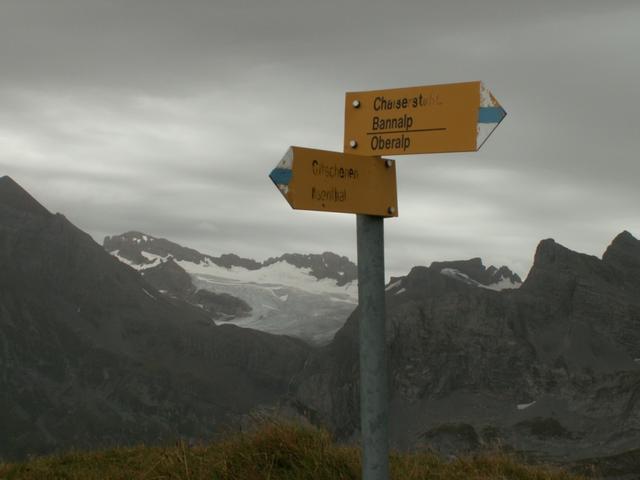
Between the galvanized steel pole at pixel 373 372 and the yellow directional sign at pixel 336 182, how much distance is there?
498 mm

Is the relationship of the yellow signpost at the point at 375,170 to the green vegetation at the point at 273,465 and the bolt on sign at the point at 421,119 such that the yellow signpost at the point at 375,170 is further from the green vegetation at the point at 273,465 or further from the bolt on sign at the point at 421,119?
the green vegetation at the point at 273,465

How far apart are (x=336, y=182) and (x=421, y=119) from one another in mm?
962

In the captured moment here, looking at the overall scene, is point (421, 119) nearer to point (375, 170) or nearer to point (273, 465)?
point (375, 170)

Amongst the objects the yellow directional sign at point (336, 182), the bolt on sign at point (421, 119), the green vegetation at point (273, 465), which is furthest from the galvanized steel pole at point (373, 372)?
the green vegetation at point (273, 465)

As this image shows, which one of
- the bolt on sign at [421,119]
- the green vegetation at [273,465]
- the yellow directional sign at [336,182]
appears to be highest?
the bolt on sign at [421,119]

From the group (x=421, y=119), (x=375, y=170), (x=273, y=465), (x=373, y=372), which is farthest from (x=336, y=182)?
(x=273, y=465)

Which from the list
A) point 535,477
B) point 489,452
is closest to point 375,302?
point 535,477

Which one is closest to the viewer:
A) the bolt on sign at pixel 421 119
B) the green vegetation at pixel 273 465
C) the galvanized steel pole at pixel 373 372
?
the galvanized steel pole at pixel 373 372

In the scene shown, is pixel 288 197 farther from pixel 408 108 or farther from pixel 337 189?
pixel 408 108

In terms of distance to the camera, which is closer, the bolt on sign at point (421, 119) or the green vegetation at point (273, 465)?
the bolt on sign at point (421, 119)

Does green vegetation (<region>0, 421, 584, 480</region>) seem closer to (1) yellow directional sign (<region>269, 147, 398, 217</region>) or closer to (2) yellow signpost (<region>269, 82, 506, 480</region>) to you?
(2) yellow signpost (<region>269, 82, 506, 480</region>)

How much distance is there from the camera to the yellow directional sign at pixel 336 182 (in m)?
7.23

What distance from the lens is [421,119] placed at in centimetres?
748

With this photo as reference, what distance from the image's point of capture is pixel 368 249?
24.2 feet
